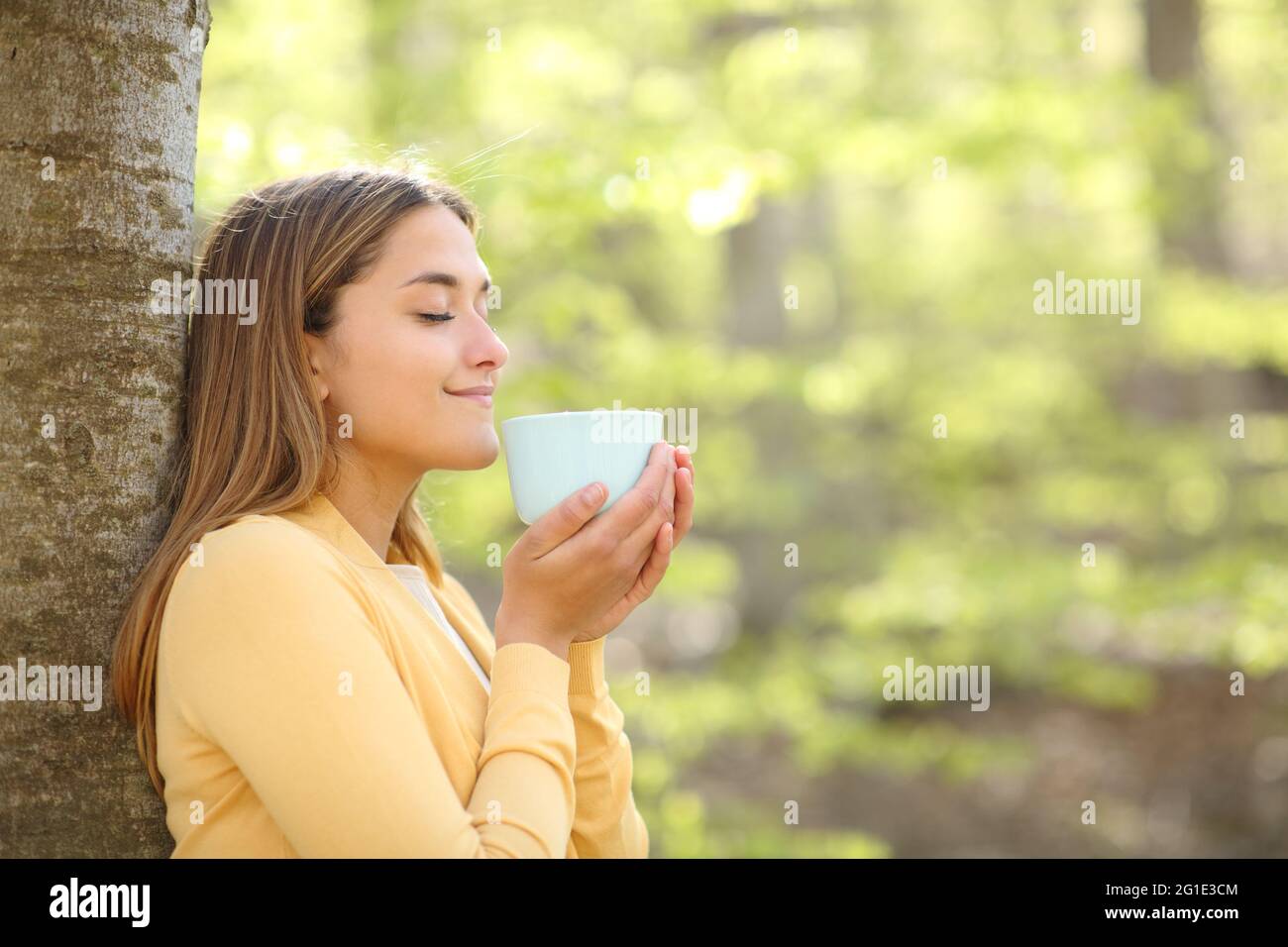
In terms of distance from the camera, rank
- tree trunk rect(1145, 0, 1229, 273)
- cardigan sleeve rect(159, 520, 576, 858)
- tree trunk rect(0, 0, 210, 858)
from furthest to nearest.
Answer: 1. tree trunk rect(1145, 0, 1229, 273)
2. tree trunk rect(0, 0, 210, 858)
3. cardigan sleeve rect(159, 520, 576, 858)

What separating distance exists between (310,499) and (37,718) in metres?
0.49

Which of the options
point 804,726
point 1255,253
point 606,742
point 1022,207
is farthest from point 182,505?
point 1022,207

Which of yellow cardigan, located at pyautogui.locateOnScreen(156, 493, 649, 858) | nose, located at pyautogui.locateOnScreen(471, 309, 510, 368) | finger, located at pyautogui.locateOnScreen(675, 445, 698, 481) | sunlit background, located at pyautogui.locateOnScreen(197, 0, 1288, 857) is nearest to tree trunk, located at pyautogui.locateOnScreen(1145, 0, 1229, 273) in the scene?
sunlit background, located at pyautogui.locateOnScreen(197, 0, 1288, 857)

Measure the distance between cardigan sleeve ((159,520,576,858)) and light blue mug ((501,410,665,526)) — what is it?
330 mm

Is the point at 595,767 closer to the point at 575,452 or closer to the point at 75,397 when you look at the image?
the point at 575,452

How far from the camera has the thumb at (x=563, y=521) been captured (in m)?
1.68

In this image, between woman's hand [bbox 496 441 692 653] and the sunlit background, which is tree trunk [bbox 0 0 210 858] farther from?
the sunlit background

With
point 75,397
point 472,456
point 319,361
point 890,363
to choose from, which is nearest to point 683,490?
point 472,456

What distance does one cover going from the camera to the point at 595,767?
1.89 m

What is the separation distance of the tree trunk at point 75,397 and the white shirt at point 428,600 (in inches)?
15.8

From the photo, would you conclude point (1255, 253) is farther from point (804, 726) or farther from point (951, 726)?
point (804, 726)

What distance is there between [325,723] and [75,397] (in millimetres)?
673

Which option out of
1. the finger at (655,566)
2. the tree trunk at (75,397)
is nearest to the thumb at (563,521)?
the finger at (655,566)

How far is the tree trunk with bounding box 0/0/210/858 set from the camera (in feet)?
5.35
